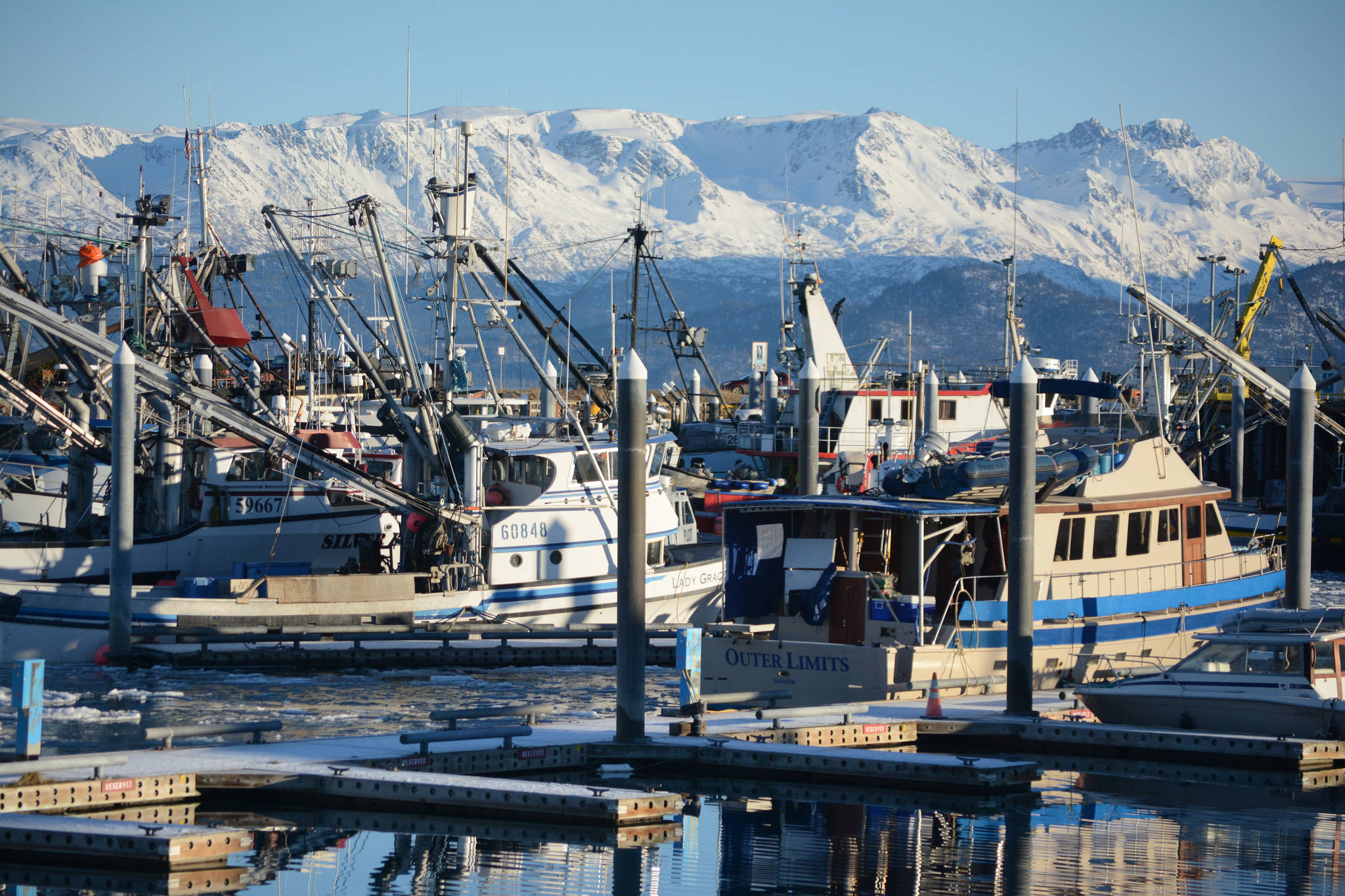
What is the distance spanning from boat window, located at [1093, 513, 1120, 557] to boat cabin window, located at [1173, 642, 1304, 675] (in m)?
4.49

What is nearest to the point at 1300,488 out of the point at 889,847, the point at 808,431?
the point at 808,431

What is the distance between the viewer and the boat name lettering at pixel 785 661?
67.1 feet

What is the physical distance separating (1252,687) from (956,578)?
16.2ft

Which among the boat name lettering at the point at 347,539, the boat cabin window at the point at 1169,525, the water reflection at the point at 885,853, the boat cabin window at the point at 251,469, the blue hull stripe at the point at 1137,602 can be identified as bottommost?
the water reflection at the point at 885,853

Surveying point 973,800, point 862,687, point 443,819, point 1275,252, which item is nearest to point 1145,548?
point 862,687

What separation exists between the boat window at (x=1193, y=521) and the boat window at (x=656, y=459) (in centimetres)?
1052

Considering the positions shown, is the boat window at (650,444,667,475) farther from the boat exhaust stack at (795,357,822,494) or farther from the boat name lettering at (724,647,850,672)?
the boat name lettering at (724,647,850,672)

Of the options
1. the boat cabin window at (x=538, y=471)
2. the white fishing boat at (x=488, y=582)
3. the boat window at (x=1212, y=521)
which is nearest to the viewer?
the boat window at (x=1212, y=521)

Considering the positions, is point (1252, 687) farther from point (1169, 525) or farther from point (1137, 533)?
point (1169, 525)

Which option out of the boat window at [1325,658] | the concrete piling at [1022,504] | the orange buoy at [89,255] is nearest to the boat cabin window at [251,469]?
the orange buoy at [89,255]

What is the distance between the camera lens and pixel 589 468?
29.3 metres

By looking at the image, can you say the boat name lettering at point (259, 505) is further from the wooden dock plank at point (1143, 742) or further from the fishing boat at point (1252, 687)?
the fishing boat at point (1252, 687)

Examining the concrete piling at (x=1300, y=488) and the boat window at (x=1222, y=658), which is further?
the concrete piling at (x=1300, y=488)

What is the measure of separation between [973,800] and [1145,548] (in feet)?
28.7
